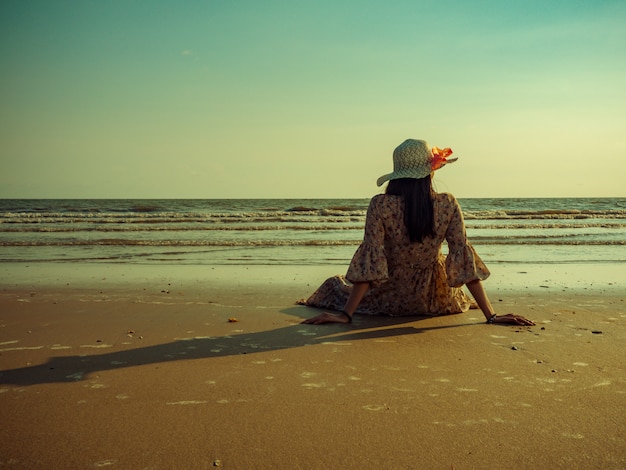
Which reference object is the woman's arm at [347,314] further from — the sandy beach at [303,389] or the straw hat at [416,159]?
the straw hat at [416,159]

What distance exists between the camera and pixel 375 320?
15.7ft

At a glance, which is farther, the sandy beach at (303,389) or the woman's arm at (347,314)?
the woman's arm at (347,314)

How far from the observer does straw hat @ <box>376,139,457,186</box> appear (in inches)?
174

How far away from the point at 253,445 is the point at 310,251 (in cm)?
904

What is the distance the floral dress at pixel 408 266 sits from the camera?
4.48 metres

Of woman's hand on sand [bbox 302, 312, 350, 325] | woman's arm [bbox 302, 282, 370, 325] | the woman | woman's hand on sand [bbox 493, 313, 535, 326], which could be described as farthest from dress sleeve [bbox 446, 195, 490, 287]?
woman's hand on sand [bbox 302, 312, 350, 325]

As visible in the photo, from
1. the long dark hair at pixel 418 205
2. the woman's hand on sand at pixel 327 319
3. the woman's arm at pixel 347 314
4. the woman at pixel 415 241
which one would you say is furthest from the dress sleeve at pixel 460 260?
the woman's hand on sand at pixel 327 319

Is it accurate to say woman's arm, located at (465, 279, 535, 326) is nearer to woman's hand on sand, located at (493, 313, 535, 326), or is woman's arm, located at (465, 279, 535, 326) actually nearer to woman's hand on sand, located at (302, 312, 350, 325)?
woman's hand on sand, located at (493, 313, 535, 326)

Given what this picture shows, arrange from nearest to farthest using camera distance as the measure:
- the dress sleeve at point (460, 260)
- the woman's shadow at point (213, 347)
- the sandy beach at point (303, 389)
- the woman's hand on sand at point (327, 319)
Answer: the sandy beach at point (303, 389) → the woman's shadow at point (213, 347) → the dress sleeve at point (460, 260) → the woman's hand on sand at point (327, 319)

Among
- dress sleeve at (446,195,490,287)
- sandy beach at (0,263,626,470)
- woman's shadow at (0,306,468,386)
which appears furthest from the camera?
dress sleeve at (446,195,490,287)

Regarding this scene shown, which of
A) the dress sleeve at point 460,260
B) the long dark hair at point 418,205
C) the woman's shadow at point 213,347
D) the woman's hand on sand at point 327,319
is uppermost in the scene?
the long dark hair at point 418,205

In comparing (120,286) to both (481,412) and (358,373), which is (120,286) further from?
(481,412)

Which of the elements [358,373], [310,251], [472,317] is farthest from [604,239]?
[358,373]

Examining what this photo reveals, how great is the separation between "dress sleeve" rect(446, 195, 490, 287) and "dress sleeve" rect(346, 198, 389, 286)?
1.73ft
